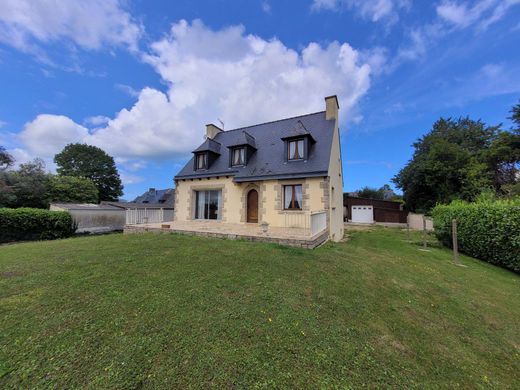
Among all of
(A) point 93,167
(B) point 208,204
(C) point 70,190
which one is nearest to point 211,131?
(B) point 208,204

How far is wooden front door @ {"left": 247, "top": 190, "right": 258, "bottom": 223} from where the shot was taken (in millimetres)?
11492

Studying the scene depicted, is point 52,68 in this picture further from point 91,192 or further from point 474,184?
point 474,184

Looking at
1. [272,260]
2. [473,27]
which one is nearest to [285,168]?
[272,260]

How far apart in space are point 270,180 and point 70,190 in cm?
2970

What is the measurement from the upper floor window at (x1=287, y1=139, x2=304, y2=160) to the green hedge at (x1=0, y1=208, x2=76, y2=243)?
15.7 m

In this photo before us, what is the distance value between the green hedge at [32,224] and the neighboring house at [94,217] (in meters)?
1.45

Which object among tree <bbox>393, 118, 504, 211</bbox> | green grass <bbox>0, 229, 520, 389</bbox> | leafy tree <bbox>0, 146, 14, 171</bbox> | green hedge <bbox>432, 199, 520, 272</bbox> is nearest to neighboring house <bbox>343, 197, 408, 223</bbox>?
tree <bbox>393, 118, 504, 211</bbox>

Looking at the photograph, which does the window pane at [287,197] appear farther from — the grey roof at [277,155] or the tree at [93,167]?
the tree at [93,167]

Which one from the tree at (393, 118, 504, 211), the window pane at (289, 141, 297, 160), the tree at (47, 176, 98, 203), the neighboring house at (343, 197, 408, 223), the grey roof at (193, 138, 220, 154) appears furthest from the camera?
the tree at (47, 176, 98, 203)

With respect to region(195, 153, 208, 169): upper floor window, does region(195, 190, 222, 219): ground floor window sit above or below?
below

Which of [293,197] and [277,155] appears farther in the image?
[277,155]

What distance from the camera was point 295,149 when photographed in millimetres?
11086

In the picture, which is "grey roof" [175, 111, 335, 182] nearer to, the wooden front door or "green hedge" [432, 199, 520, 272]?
the wooden front door

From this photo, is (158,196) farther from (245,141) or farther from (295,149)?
(295,149)
